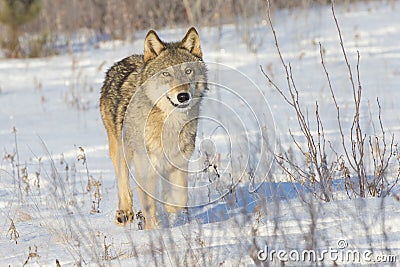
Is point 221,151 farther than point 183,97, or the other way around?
point 221,151

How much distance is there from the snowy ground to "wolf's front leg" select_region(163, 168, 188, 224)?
0.49 ft

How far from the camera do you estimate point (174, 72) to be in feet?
16.9

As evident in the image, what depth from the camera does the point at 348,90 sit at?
29.9 ft

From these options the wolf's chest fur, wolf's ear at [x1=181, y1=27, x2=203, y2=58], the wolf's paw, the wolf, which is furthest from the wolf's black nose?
the wolf's paw

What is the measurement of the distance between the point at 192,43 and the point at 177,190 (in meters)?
1.16

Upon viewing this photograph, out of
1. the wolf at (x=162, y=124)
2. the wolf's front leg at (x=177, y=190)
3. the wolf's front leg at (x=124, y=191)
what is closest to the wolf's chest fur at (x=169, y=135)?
the wolf at (x=162, y=124)

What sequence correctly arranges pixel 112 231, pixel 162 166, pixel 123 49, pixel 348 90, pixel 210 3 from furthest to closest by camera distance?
1. pixel 210 3
2. pixel 123 49
3. pixel 348 90
4. pixel 162 166
5. pixel 112 231

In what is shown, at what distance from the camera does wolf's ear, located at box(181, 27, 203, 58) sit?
17.1ft

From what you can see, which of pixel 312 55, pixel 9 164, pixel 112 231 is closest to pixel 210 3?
pixel 312 55

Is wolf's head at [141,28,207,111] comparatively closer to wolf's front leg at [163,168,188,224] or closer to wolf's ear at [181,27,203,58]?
wolf's ear at [181,27,203,58]

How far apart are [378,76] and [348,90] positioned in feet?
2.14

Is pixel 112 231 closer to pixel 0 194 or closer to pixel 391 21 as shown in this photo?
pixel 0 194

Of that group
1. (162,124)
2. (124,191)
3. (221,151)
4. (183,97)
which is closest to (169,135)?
(162,124)

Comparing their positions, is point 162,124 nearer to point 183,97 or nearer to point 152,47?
point 183,97
